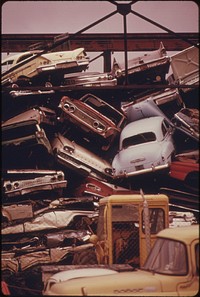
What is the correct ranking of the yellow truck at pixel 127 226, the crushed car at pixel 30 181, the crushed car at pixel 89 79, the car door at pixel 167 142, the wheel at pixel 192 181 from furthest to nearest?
the crushed car at pixel 89 79, the crushed car at pixel 30 181, the car door at pixel 167 142, the wheel at pixel 192 181, the yellow truck at pixel 127 226

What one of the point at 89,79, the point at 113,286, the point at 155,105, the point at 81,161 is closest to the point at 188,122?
the point at 155,105

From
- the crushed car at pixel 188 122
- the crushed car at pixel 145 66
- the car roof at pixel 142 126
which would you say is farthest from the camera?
the crushed car at pixel 145 66

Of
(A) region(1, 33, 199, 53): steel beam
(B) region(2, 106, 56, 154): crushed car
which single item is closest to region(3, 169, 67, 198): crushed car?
(B) region(2, 106, 56, 154): crushed car

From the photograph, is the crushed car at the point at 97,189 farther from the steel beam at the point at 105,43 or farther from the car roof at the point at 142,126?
the steel beam at the point at 105,43

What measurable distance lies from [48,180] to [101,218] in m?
2.35

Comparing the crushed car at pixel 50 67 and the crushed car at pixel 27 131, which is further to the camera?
the crushed car at pixel 50 67

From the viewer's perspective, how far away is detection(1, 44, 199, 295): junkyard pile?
1173 cm

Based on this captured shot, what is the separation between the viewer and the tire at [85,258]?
34.9 ft

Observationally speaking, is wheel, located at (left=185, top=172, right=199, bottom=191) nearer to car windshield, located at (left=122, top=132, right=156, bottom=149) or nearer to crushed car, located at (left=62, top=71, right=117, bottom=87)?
car windshield, located at (left=122, top=132, right=156, bottom=149)

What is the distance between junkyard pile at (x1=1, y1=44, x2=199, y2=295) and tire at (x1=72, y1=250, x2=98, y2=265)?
14.7 inches

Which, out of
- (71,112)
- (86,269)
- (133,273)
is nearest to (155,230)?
(86,269)

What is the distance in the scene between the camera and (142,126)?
12531mm

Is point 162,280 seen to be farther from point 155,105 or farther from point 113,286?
→ point 155,105

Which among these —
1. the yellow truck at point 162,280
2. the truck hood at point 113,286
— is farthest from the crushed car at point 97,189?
the truck hood at point 113,286
